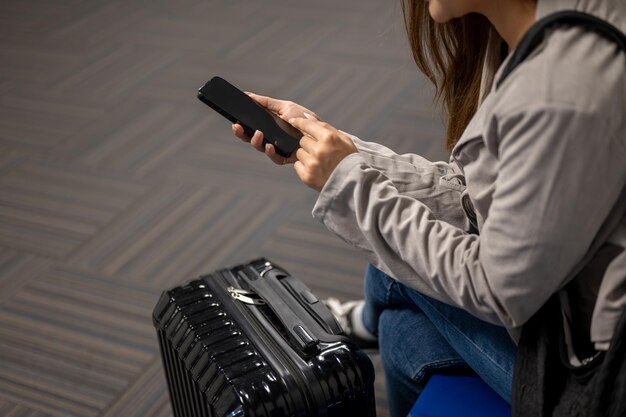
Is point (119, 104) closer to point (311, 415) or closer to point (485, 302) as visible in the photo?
point (311, 415)

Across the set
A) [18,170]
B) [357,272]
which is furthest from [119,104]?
[357,272]

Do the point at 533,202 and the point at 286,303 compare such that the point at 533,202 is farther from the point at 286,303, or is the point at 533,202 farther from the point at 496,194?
the point at 286,303

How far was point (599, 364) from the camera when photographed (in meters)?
0.97

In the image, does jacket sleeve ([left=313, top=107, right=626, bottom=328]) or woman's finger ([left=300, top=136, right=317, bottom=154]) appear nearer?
jacket sleeve ([left=313, top=107, right=626, bottom=328])

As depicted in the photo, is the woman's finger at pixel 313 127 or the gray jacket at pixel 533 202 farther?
the woman's finger at pixel 313 127

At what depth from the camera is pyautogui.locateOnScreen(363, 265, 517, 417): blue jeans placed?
3.85ft

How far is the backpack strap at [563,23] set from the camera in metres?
0.90

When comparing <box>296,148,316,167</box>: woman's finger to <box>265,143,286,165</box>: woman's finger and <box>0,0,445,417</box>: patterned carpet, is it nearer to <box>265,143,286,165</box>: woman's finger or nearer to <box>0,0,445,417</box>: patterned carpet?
<box>265,143,286,165</box>: woman's finger

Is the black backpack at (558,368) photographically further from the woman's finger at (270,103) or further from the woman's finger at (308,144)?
the woman's finger at (270,103)

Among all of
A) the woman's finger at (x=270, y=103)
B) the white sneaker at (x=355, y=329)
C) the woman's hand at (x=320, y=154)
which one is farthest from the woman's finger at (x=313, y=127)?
the white sneaker at (x=355, y=329)

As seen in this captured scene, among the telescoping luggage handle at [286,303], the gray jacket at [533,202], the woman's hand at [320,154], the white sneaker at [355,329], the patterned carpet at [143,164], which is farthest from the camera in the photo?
the patterned carpet at [143,164]

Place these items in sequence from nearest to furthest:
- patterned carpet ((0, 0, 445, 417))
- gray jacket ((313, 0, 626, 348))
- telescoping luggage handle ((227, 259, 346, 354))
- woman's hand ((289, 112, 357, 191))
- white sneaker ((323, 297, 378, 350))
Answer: gray jacket ((313, 0, 626, 348)) → woman's hand ((289, 112, 357, 191)) → telescoping luggage handle ((227, 259, 346, 354)) → white sneaker ((323, 297, 378, 350)) → patterned carpet ((0, 0, 445, 417))

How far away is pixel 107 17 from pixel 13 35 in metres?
0.40

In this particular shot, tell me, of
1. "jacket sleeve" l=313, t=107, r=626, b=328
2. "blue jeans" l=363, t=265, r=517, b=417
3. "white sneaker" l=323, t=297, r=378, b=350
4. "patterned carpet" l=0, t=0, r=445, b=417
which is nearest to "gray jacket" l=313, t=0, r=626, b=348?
"jacket sleeve" l=313, t=107, r=626, b=328
